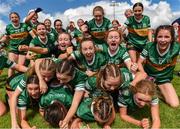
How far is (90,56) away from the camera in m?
6.03

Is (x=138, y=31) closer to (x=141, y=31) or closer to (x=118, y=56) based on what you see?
(x=141, y=31)

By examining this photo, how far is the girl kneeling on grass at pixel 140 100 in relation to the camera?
16.9ft

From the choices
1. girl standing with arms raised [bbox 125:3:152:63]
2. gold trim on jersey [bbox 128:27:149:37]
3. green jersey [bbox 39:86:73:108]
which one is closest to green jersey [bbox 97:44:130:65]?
green jersey [bbox 39:86:73:108]

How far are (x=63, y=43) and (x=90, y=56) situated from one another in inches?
45.6

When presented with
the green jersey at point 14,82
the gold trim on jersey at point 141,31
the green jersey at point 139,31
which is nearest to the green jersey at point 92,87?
the green jersey at point 14,82

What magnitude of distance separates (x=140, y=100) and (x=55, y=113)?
1288mm

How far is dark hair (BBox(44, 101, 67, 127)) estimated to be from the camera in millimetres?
5234

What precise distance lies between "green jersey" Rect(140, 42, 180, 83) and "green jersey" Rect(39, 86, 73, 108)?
1.72m

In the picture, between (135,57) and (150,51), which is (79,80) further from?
(135,57)

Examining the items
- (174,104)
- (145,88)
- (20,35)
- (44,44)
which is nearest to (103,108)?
(145,88)

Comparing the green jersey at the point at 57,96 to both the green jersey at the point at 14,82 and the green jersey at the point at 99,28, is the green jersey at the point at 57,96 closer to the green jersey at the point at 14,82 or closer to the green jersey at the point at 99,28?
the green jersey at the point at 14,82

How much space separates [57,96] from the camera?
18.7ft

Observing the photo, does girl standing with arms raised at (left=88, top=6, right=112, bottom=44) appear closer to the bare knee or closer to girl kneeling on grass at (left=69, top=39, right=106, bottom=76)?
girl kneeling on grass at (left=69, top=39, right=106, bottom=76)

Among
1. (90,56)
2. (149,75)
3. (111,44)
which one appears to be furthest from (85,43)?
(149,75)
